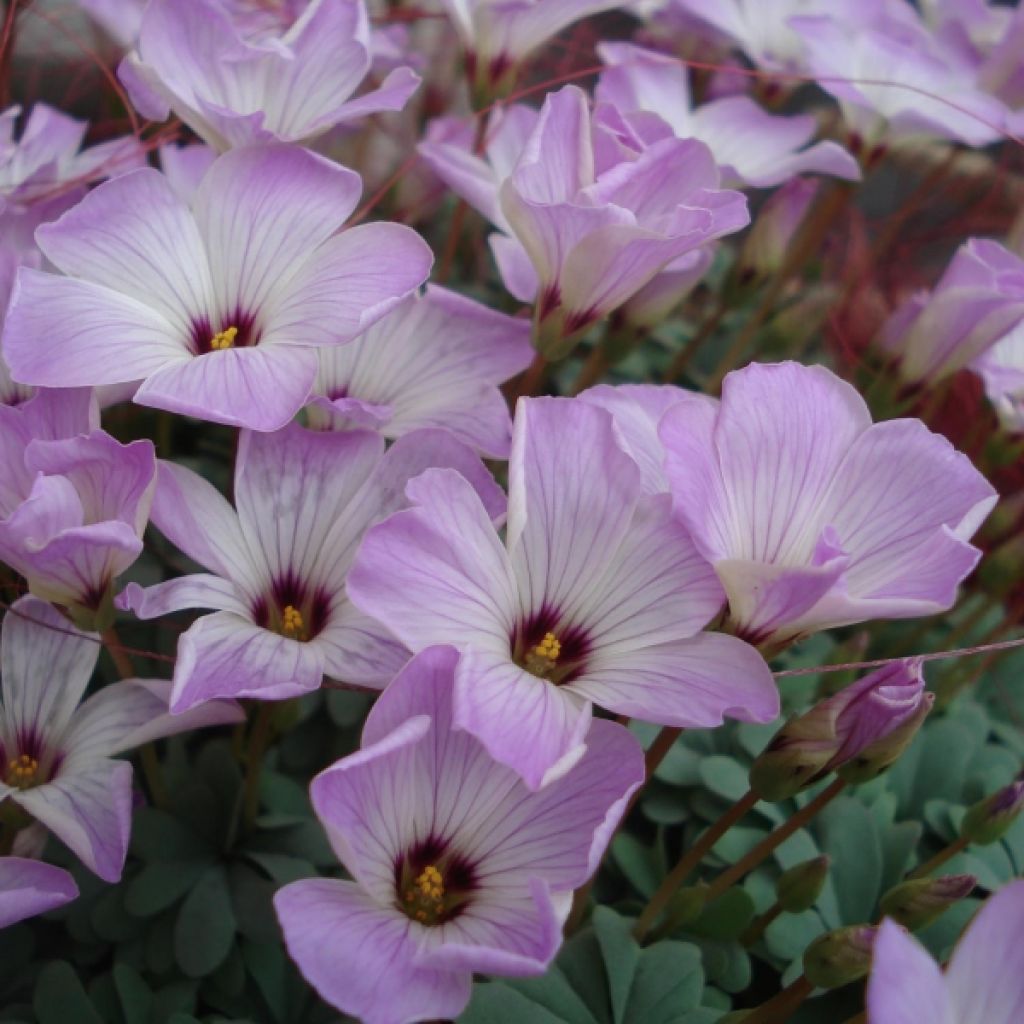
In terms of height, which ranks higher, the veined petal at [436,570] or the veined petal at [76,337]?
the veined petal at [76,337]

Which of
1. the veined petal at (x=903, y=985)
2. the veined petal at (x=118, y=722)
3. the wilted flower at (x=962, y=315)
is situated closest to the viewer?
the veined petal at (x=903, y=985)

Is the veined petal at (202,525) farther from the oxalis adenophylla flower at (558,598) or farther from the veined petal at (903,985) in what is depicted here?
the veined petal at (903,985)

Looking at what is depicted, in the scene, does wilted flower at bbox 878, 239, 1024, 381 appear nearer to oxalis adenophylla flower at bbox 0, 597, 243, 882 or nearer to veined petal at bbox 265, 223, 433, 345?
veined petal at bbox 265, 223, 433, 345

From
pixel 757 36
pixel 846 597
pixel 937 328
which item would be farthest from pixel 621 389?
pixel 757 36

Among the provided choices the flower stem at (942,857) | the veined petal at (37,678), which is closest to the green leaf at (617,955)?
the flower stem at (942,857)

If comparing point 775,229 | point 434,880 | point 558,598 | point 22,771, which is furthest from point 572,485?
point 775,229

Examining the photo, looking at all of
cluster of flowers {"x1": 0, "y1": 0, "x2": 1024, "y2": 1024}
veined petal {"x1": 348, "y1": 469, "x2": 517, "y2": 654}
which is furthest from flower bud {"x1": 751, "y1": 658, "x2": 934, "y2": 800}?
veined petal {"x1": 348, "y1": 469, "x2": 517, "y2": 654}
